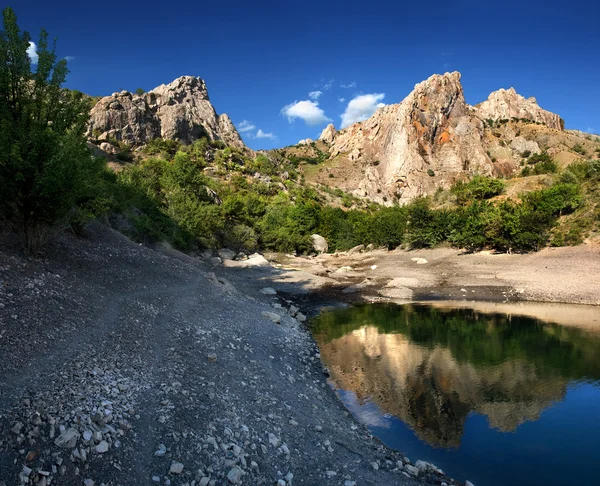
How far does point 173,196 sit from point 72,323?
45825 millimetres

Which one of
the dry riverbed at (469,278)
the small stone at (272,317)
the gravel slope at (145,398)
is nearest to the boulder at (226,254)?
the dry riverbed at (469,278)

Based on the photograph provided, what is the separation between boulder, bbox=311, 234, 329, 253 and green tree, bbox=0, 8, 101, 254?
66917 mm

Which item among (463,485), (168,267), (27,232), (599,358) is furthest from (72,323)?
(599,358)

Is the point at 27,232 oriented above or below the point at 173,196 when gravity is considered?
below

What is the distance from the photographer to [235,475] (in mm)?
7957

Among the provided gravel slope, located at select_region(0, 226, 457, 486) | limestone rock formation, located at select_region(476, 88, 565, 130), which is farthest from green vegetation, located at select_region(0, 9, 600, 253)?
limestone rock formation, located at select_region(476, 88, 565, 130)

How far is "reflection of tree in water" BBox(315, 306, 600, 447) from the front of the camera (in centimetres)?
1559

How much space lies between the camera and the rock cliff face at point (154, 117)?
9112cm

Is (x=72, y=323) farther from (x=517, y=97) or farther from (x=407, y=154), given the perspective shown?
(x=517, y=97)

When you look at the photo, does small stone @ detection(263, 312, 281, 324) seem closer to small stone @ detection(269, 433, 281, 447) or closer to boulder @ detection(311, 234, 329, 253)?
small stone @ detection(269, 433, 281, 447)

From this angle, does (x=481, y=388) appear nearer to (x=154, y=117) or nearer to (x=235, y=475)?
(x=235, y=475)

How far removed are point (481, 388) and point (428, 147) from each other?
14304 cm

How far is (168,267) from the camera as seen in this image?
2588 centimetres

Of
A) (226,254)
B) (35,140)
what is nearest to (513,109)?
(226,254)
